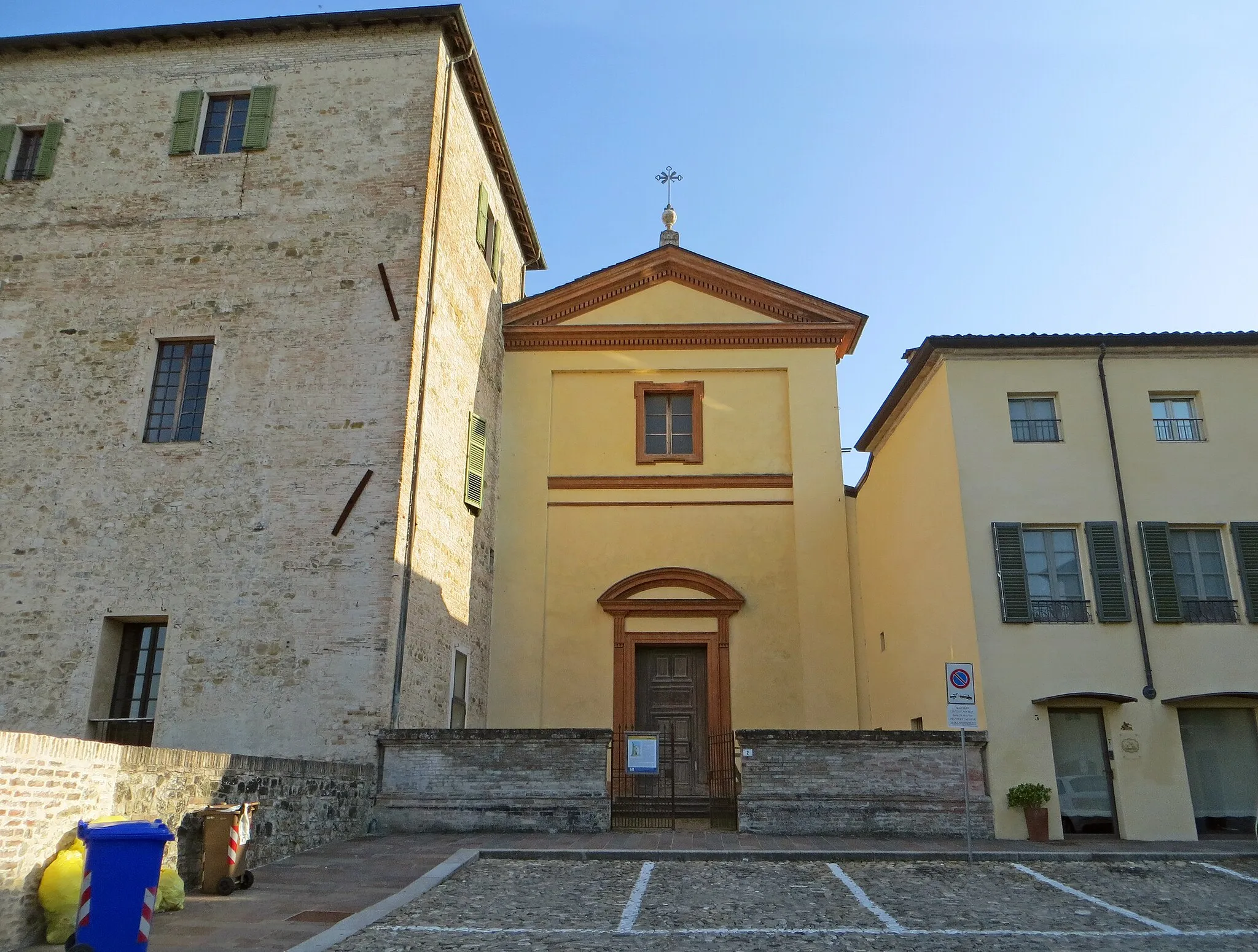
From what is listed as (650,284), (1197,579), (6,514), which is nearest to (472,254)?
(650,284)

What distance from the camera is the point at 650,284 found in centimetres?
1956

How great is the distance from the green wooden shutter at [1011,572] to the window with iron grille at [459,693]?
8.24 meters

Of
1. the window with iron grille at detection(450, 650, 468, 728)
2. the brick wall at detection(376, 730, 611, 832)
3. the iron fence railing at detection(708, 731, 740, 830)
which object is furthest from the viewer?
the window with iron grille at detection(450, 650, 468, 728)

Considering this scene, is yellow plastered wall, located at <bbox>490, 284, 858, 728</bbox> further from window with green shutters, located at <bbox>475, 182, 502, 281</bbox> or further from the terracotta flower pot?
the terracotta flower pot

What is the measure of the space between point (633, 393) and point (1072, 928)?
1292 cm

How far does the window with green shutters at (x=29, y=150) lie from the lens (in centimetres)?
1612

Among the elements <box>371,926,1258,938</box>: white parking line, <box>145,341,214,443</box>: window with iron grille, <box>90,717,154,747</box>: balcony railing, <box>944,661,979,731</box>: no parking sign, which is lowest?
<box>371,926,1258,938</box>: white parking line

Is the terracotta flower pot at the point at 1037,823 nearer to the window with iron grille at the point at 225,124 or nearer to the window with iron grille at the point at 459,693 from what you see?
the window with iron grille at the point at 459,693

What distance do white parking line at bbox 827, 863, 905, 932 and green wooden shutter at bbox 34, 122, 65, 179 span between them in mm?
15797

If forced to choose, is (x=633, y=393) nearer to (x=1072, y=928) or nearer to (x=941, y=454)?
(x=941, y=454)

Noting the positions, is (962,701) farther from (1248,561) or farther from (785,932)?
(1248,561)

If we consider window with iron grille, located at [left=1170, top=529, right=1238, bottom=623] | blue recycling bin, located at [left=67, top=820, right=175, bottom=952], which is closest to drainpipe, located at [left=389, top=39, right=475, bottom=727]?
blue recycling bin, located at [left=67, top=820, right=175, bottom=952]

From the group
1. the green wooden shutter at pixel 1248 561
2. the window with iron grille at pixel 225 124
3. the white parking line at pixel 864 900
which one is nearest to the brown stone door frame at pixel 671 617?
the white parking line at pixel 864 900

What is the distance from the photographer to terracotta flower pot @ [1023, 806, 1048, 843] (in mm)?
12297
